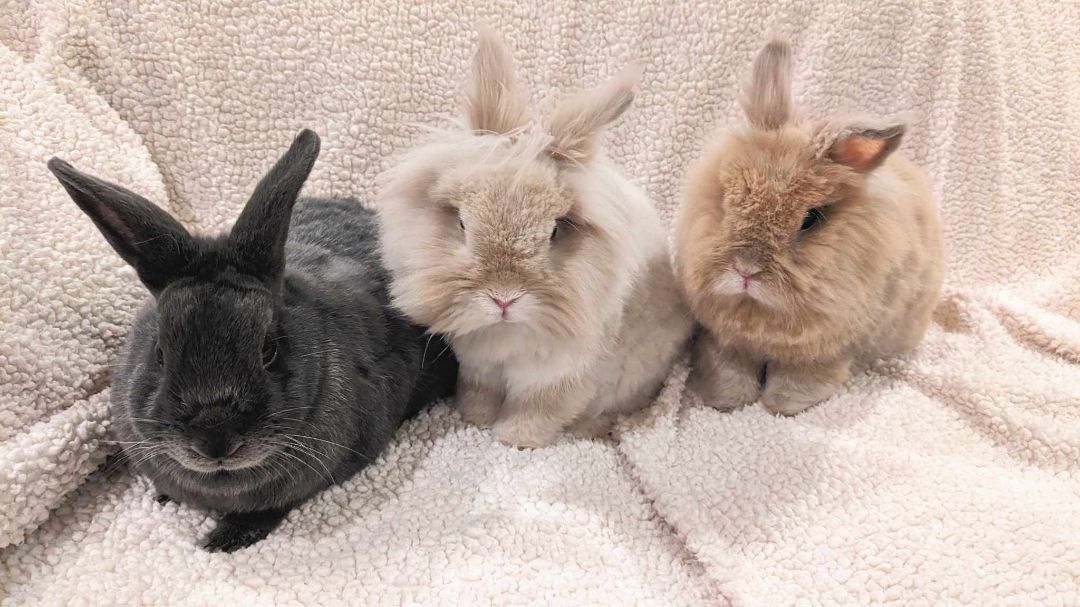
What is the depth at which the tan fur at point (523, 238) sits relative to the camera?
3.80 feet

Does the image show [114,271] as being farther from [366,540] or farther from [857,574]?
[857,574]

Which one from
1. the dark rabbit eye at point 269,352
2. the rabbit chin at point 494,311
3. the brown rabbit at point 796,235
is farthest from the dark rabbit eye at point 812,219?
the dark rabbit eye at point 269,352

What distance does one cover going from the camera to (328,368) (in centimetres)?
122

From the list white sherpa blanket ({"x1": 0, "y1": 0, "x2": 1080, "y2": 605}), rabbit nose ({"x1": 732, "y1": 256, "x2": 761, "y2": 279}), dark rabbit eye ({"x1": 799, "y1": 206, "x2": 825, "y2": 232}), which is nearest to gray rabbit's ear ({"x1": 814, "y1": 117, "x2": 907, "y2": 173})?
dark rabbit eye ({"x1": 799, "y1": 206, "x2": 825, "y2": 232})

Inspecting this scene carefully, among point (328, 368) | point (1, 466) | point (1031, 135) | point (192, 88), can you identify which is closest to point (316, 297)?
point (328, 368)

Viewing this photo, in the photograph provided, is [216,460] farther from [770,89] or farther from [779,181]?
[770,89]

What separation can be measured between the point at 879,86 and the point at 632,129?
685 millimetres

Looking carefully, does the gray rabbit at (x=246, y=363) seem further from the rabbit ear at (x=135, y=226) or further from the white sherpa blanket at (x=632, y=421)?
the white sherpa blanket at (x=632, y=421)

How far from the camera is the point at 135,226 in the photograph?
3.43 feet

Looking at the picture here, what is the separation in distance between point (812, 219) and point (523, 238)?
0.57 meters

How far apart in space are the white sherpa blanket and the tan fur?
274mm

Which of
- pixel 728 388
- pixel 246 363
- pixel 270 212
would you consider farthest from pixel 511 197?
pixel 728 388

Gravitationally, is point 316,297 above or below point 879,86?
below

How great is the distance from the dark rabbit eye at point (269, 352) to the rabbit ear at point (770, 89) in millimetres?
990
